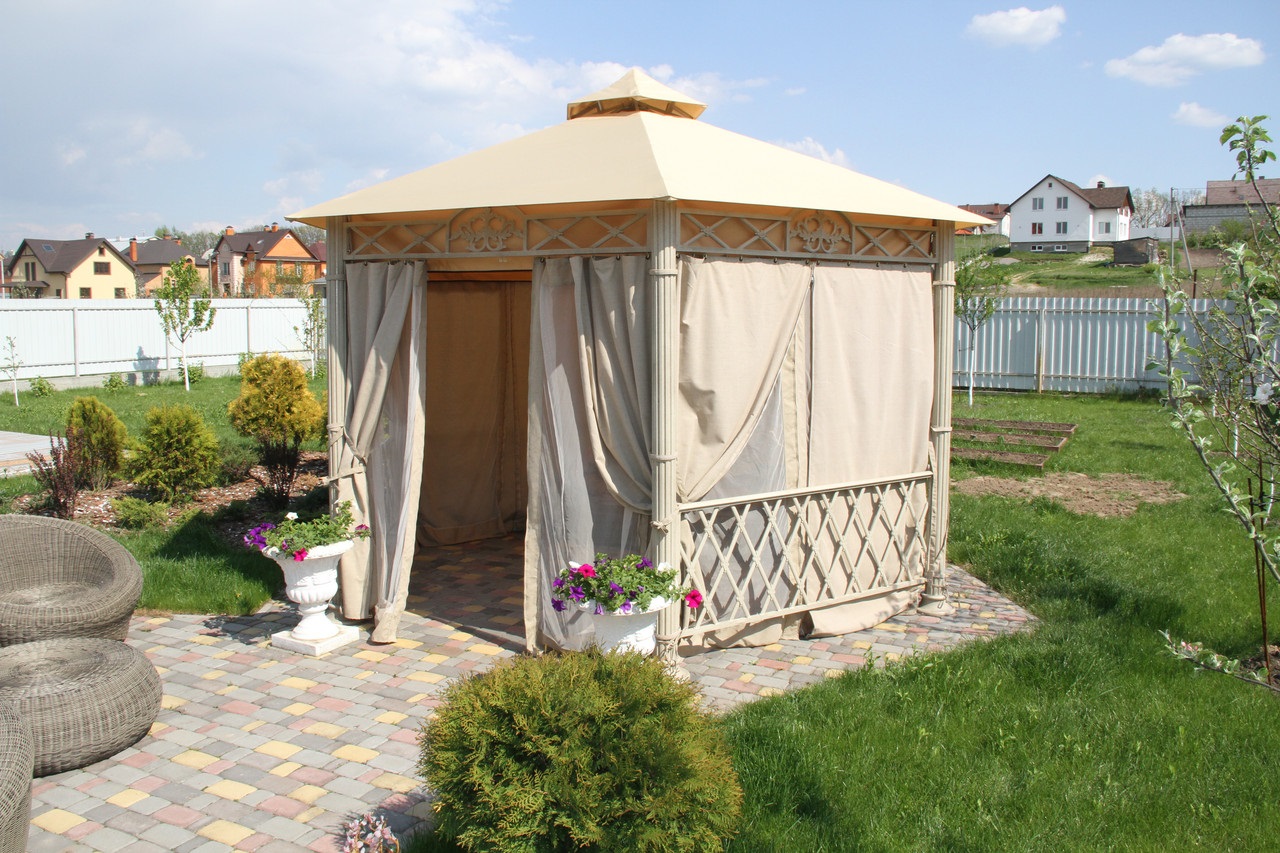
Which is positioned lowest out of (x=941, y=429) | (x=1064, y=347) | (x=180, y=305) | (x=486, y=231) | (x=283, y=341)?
(x=941, y=429)

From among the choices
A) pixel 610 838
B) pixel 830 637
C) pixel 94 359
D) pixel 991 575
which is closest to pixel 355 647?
pixel 830 637

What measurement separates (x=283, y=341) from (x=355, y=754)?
2441 centimetres

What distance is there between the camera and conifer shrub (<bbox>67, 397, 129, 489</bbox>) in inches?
367

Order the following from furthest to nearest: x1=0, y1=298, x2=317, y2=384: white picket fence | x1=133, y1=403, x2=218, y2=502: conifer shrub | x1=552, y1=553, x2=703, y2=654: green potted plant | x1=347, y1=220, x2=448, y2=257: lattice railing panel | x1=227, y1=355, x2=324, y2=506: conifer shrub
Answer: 1. x1=0, y1=298, x2=317, y2=384: white picket fence
2. x1=227, y1=355, x2=324, y2=506: conifer shrub
3. x1=133, y1=403, x2=218, y2=502: conifer shrub
4. x1=347, y1=220, x2=448, y2=257: lattice railing panel
5. x1=552, y1=553, x2=703, y2=654: green potted plant

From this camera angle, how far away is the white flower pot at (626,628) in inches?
197

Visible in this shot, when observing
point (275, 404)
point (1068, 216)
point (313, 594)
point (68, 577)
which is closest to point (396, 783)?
point (313, 594)

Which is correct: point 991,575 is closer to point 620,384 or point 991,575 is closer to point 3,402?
point 620,384

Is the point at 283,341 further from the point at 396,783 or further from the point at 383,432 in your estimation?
the point at 396,783

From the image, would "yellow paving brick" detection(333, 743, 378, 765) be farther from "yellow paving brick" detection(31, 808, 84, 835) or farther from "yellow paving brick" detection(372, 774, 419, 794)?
"yellow paving brick" detection(31, 808, 84, 835)

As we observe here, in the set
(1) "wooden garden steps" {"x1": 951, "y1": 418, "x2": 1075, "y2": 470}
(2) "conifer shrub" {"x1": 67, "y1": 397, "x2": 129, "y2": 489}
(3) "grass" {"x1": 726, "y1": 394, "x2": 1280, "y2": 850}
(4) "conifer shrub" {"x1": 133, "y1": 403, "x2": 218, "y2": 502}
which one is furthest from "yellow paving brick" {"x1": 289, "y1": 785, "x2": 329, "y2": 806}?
(1) "wooden garden steps" {"x1": 951, "y1": 418, "x2": 1075, "y2": 470}

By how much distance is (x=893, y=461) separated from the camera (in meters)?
6.73

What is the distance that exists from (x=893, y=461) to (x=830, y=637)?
1.28 m

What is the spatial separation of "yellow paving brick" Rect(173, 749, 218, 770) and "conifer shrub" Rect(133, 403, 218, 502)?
192 inches

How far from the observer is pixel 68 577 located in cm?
587
